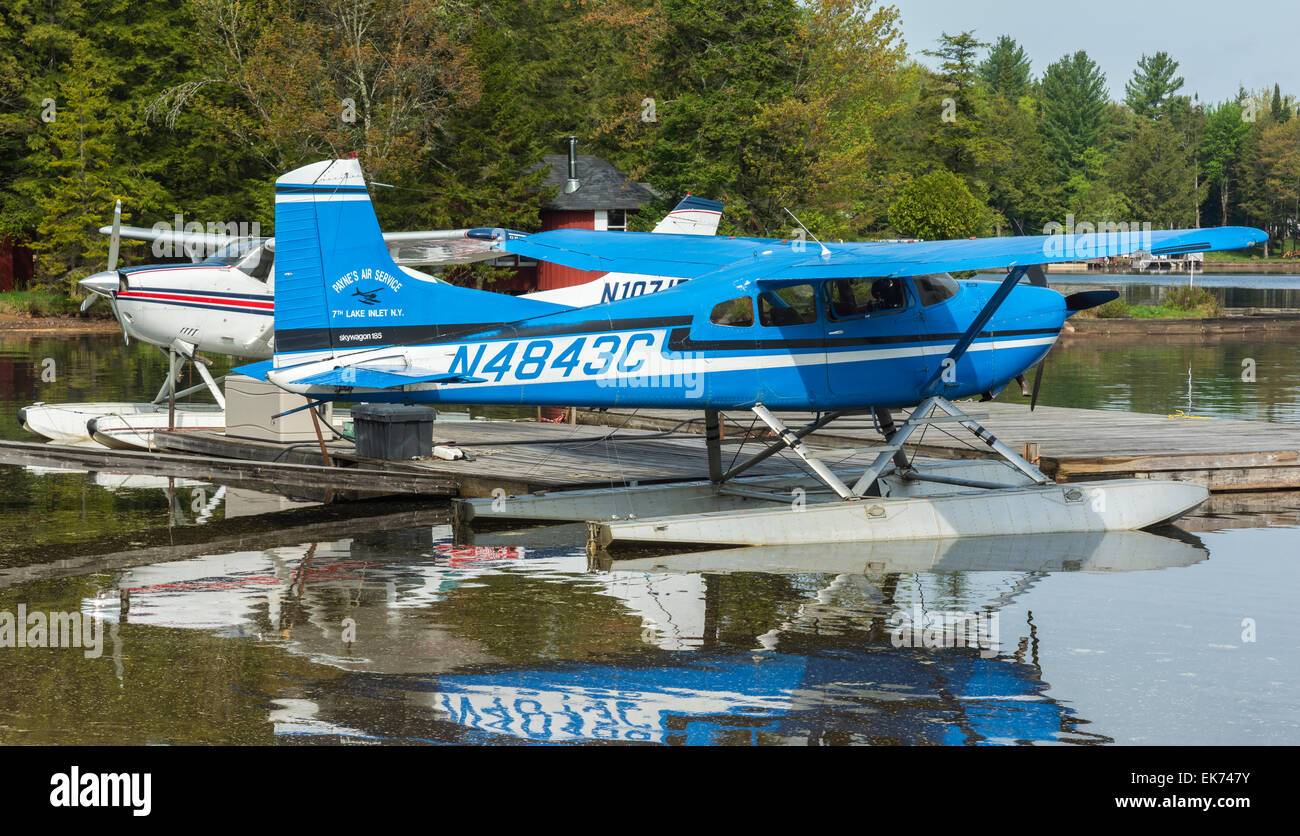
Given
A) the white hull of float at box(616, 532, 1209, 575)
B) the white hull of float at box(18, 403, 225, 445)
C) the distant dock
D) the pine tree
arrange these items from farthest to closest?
the pine tree, the white hull of float at box(18, 403, 225, 445), the distant dock, the white hull of float at box(616, 532, 1209, 575)

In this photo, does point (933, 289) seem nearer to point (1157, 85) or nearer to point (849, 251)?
point (849, 251)

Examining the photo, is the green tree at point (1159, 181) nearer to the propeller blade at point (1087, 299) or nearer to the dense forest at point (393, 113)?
the dense forest at point (393, 113)

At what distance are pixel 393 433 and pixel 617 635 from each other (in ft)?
18.6

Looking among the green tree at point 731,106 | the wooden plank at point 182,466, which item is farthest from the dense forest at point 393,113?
the wooden plank at point 182,466

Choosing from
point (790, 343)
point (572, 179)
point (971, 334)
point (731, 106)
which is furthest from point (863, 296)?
point (572, 179)

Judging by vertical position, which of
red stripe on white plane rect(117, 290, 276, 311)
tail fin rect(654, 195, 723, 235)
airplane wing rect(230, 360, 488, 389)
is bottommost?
airplane wing rect(230, 360, 488, 389)

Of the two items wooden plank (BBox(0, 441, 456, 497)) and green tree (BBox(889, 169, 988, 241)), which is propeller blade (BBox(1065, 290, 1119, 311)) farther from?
green tree (BBox(889, 169, 988, 241))

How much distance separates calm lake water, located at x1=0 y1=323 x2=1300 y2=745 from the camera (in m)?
6.29

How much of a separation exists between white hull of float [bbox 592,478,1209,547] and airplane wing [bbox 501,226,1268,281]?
6.20ft

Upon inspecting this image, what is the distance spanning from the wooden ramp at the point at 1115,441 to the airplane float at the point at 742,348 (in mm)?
916

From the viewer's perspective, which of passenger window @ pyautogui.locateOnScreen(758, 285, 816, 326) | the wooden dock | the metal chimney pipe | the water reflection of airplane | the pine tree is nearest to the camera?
the water reflection of airplane

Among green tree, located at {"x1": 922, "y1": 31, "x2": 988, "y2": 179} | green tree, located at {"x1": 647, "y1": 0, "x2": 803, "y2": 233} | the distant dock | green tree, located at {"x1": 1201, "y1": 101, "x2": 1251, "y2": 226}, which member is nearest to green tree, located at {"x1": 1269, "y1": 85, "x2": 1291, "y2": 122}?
green tree, located at {"x1": 1201, "y1": 101, "x2": 1251, "y2": 226}

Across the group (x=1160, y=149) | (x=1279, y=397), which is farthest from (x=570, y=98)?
(x=1160, y=149)

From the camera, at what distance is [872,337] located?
35.5 feet
